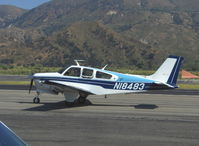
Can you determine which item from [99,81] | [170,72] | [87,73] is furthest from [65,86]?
[170,72]

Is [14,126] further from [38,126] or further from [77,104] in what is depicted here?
[77,104]

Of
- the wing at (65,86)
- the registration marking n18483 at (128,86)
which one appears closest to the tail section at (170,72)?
the registration marking n18483 at (128,86)

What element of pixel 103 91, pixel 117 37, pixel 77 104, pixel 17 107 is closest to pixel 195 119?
pixel 103 91

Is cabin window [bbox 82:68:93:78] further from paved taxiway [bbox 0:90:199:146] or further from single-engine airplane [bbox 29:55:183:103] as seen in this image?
paved taxiway [bbox 0:90:199:146]

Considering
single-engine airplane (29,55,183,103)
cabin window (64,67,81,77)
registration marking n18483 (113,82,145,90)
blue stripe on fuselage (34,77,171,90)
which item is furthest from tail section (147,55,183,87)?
cabin window (64,67,81,77)

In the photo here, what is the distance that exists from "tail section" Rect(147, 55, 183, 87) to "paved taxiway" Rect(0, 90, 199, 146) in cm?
143

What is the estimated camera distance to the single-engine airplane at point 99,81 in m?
18.1

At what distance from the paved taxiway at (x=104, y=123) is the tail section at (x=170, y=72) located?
1.43 m

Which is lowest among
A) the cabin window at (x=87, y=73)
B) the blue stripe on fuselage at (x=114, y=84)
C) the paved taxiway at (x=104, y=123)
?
the paved taxiway at (x=104, y=123)

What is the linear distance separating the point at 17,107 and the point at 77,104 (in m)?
3.34

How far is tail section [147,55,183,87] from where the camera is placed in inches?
711

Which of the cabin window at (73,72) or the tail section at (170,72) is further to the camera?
the cabin window at (73,72)

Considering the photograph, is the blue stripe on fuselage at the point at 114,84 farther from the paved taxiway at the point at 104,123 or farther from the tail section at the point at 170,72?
the paved taxiway at the point at 104,123

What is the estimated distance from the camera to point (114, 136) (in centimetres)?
1102
